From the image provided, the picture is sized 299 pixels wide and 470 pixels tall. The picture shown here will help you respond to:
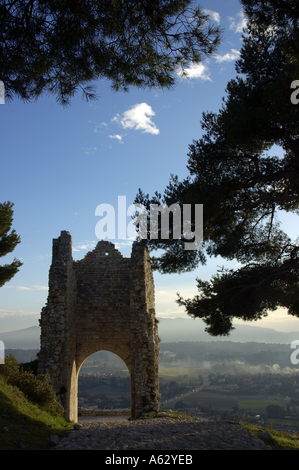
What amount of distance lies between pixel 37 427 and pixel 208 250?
17.8ft

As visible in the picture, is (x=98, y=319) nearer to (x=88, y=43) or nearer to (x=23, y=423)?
(x=23, y=423)

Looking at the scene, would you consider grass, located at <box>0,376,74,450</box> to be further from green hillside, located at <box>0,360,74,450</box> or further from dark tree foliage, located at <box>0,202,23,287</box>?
dark tree foliage, located at <box>0,202,23,287</box>

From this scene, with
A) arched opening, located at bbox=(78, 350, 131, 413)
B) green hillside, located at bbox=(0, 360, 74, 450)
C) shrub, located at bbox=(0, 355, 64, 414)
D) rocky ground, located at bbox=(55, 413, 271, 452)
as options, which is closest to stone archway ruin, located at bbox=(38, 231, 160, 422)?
shrub, located at bbox=(0, 355, 64, 414)

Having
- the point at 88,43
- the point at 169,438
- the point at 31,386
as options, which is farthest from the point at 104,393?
the point at 88,43

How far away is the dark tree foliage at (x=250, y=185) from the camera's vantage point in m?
6.80

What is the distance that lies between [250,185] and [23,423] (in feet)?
23.1

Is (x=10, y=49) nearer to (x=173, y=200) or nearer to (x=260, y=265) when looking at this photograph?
(x=173, y=200)

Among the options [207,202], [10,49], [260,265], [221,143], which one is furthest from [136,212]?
[10,49]

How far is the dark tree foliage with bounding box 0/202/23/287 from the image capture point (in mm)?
12998

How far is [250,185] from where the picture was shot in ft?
26.2

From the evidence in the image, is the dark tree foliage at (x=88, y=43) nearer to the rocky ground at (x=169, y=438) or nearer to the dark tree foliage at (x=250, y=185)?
the dark tree foliage at (x=250, y=185)

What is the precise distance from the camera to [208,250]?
847 centimetres

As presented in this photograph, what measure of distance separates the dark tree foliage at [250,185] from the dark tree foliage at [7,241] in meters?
7.42

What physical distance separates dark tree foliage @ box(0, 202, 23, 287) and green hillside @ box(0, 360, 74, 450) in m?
6.23
